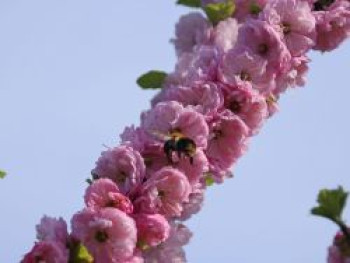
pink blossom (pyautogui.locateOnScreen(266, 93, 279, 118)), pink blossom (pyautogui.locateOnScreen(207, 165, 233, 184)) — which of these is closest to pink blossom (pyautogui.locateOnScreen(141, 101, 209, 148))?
pink blossom (pyautogui.locateOnScreen(207, 165, 233, 184))

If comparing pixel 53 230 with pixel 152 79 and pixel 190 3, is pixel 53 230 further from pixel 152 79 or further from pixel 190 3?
pixel 190 3

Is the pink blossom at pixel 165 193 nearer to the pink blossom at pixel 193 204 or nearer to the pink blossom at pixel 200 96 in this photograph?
the pink blossom at pixel 193 204

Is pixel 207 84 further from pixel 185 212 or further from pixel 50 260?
pixel 50 260

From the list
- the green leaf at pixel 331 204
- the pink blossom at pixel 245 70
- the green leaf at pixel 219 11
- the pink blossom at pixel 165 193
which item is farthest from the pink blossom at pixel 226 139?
the green leaf at pixel 331 204

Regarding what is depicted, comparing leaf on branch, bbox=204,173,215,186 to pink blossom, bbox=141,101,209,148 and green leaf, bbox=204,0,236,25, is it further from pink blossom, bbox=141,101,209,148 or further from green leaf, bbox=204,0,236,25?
green leaf, bbox=204,0,236,25

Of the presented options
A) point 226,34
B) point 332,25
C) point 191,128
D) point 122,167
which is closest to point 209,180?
point 191,128

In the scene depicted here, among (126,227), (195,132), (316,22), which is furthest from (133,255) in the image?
(316,22)
